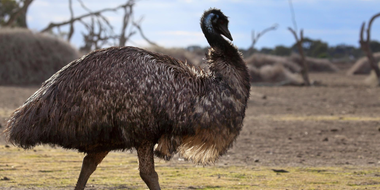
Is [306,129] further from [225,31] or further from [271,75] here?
[271,75]

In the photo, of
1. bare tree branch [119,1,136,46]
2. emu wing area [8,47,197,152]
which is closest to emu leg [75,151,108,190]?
emu wing area [8,47,197,152]

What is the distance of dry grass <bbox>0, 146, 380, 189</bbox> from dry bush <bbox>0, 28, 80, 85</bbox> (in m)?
14.3

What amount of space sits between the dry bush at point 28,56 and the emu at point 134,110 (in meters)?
17.5

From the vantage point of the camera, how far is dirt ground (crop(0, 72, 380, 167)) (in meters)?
8.63

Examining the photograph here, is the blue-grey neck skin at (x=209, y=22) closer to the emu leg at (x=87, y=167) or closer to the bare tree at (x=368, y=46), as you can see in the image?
the emu leg at (x=87, y=167)

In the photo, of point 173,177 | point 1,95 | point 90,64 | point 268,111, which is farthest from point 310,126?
point 1,95

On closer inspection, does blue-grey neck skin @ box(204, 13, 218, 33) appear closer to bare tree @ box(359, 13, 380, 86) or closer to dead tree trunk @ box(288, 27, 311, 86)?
bare tree @ box(359, 13, 380, 86)

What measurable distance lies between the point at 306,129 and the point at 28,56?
13897mm

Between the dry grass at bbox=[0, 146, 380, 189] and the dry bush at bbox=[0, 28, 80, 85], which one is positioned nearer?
the dry grass at bbox=[0, 146, 380, 189]

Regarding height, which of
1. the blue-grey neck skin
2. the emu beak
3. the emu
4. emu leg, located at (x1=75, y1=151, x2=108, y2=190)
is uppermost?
the blue-grey neck skin

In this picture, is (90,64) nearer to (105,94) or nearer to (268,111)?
(105,94)

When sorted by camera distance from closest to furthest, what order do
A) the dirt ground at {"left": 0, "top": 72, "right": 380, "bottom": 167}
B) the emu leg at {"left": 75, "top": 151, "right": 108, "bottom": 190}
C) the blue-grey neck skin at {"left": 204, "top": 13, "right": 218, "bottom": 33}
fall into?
1. the emu leg at {"left": 75, "top": 151, "right": 108, "bottom": 190}
2. the blue-grey neck skin at {"left": 204, "top": 13, "right": 218, "bottom": 33}
3. the dirt ground at {"left": 0, "top": 72, "right": 380, "bottom": 167}

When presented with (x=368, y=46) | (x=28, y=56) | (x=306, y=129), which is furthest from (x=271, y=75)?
(x=306, y=129)

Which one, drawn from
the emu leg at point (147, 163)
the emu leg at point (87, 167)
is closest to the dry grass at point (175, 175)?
the emu leg at point (87, 167)
